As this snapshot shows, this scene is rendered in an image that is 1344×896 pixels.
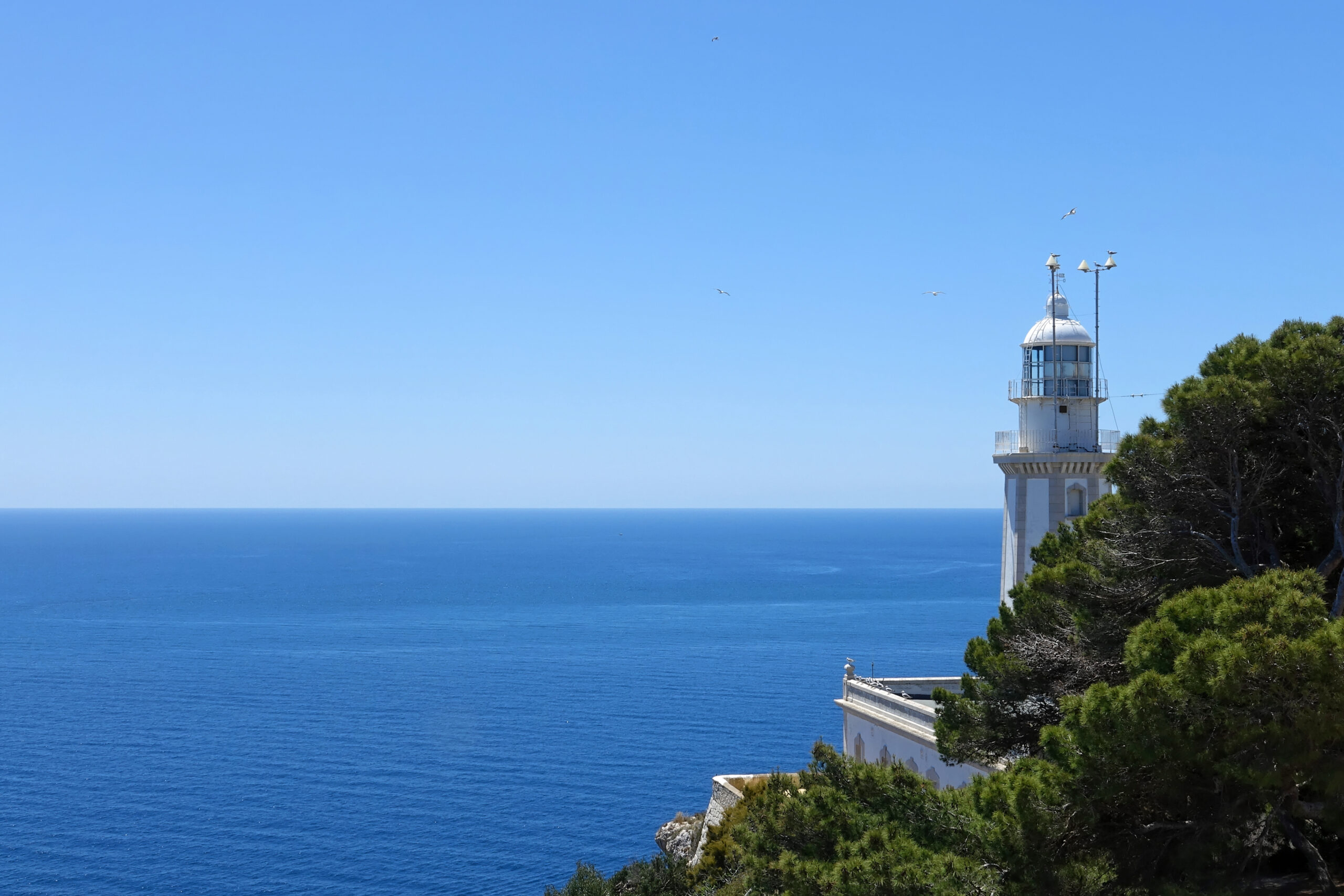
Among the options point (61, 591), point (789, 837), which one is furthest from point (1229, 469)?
point (61, 591)

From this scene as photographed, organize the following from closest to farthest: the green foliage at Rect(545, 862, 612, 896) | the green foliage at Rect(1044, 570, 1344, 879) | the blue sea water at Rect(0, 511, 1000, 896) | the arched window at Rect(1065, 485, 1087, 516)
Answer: the green foliage at Rect(1044, 570, 1344, 879) → the green foliage at Rect(545, 862, 612, 896) → the arched window at Rect(1065, 485, 1087, 516) → the blue sea water at Rect(0, 511, 1000, 896)

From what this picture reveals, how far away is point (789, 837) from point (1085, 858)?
392 cm

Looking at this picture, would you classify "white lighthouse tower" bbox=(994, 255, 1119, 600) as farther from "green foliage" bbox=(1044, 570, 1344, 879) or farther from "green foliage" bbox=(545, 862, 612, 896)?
"green foliage" bbox=(1044, 570, 1344, 879)

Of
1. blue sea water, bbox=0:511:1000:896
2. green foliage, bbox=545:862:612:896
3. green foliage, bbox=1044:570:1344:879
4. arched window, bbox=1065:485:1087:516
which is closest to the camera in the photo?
green foliage, bbox=1044:570:1344:879

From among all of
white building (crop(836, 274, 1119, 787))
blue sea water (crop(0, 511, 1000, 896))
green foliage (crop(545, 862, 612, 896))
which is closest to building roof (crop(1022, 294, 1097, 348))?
white building (crop(836, 274, 1119, 787))

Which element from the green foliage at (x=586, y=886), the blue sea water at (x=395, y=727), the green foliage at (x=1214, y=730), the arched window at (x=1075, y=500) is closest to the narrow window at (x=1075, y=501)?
the arched window at (x=1075, y=500)

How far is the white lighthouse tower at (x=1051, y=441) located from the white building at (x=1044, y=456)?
19 mm

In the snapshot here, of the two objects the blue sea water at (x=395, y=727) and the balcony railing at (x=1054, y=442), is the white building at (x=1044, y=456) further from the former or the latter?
the blue sea water at (x=395, y=727)

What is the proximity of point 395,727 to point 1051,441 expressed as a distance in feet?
154

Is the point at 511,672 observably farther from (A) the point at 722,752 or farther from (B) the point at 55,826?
(B) the point at 55,826

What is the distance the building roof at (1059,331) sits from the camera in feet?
107

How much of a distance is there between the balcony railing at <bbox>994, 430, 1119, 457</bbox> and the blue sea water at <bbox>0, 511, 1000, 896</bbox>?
73.2 ft

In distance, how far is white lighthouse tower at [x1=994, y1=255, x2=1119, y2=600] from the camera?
104ft

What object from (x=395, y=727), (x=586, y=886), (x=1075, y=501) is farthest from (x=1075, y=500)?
(x=395, y=727)
